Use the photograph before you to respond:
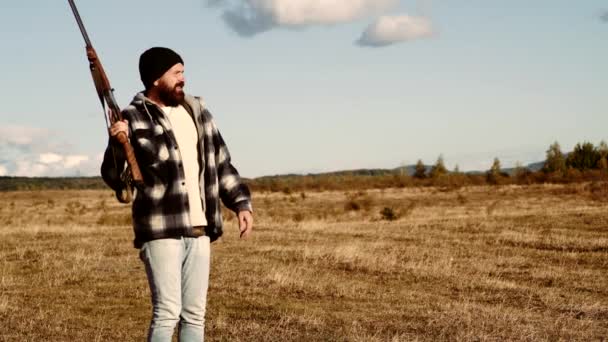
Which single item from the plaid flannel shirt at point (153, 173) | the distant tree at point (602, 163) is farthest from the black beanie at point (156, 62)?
the distant tree at point (602, 163)

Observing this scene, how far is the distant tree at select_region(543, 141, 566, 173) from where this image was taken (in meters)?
100

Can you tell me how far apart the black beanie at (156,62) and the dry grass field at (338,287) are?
3772 mm

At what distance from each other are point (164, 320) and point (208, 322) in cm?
448

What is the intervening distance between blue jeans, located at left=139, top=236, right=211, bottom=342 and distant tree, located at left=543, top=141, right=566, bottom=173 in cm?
9866

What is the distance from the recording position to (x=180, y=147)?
4504 mm

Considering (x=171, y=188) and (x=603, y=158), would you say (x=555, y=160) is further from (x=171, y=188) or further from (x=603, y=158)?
(x=171, y=188)

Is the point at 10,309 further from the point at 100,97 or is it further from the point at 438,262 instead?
the point at 438,262

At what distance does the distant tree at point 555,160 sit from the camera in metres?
100

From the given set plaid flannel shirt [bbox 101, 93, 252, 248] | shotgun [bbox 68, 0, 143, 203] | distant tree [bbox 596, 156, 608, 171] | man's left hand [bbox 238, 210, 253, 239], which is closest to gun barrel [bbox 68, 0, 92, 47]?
shotgun [bbox 68, 0, 143, 203]

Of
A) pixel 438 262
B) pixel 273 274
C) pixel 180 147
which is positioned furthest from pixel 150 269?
pixel 438 262

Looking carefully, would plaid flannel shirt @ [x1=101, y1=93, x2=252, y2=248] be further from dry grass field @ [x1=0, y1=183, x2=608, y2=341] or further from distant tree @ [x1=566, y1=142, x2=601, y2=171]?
distant tree @ [x1=566, y1=142, x2=601, y2=171]

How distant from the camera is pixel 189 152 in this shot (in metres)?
4.54

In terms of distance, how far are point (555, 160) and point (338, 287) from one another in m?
95.8

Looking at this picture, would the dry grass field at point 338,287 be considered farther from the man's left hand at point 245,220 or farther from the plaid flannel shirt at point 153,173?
the plaid flannel shirt at point 153,173
